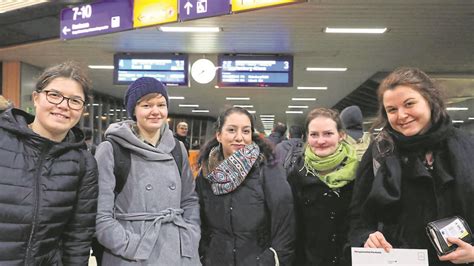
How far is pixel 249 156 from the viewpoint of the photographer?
2.55m

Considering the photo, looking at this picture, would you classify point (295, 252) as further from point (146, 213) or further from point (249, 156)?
point (146, 213)

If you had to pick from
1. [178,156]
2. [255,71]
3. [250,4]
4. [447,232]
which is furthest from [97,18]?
[447,232]

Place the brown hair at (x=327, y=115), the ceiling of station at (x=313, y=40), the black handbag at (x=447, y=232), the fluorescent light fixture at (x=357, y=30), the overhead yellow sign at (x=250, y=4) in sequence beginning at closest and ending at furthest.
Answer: the black handbag at (x=447, y=232), the brown hair at (x=327, y=115), the overhead yellow sign at (x=250, y=4), the ceiling of station at (x=313, y=40), the fluorescent light fixture at (x=357, y=30)

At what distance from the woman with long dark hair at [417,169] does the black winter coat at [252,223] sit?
62 centimetres

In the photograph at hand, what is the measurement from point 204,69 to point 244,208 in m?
6.59

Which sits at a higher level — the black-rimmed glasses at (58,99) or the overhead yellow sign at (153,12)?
the overhead yellow sign at (153,12)

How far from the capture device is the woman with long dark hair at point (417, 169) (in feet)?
6.01

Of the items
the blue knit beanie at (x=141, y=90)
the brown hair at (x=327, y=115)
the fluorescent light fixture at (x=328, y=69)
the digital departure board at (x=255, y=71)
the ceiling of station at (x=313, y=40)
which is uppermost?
the ceiling of station at (x=313, y=40)

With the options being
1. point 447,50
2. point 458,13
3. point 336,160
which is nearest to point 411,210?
point 336,160

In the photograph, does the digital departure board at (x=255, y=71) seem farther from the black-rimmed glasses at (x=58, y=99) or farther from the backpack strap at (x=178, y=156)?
the black-rimmed glasses at (x=58, y=99)

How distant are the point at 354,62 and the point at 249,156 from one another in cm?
741

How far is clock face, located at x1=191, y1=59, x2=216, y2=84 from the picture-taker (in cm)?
884

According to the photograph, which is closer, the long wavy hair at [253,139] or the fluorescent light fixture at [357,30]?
the long wavy hair at [253,139]

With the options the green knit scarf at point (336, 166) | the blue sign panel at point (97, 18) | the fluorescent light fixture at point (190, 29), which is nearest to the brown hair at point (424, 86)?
the green knit scarf at point (336, 166)
